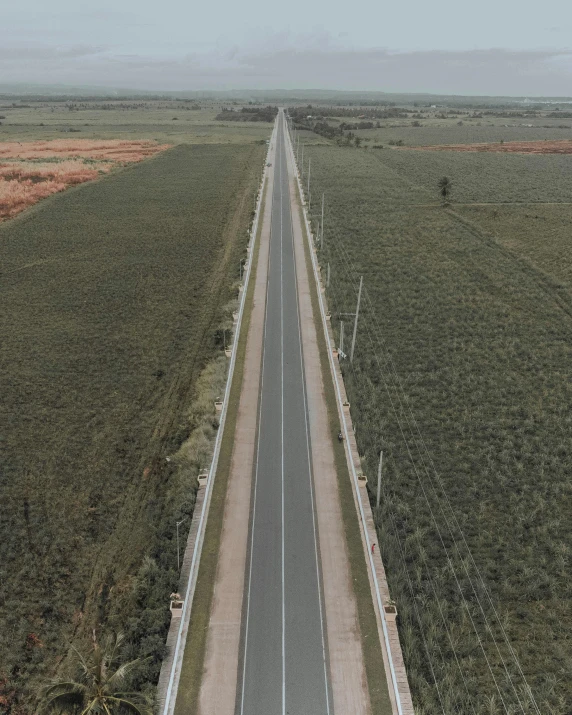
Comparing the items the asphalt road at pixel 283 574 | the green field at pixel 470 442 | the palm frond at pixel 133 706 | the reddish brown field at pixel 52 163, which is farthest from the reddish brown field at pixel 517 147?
the palm frond at pixel 133 706

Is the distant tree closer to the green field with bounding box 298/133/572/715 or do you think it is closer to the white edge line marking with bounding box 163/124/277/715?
the green field with bounding box 298/133/572/715

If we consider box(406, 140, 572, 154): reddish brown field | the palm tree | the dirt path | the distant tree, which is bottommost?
the dirt path

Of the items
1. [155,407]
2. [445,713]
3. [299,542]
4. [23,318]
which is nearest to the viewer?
[445,713]

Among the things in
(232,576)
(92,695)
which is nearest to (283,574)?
(232,576)

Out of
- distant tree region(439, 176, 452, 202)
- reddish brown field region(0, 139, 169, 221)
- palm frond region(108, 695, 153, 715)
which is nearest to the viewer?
palm frond region(108, 695, 153, 715)

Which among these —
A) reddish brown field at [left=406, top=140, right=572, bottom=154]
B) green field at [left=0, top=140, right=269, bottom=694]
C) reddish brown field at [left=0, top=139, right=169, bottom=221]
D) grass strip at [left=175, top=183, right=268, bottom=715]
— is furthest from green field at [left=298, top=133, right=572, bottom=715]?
reddish brown field at [left=406, top=140, right=572, bottom=154]

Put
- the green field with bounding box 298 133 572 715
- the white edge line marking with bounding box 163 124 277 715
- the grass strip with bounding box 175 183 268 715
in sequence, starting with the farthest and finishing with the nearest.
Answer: the green field with bounding box 298 133 572 715
the grass strip with bounding box 175 183 268 715
the white edge line marking with bounding box 163 124 277 715

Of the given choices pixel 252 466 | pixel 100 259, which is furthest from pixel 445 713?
pixel 100 259

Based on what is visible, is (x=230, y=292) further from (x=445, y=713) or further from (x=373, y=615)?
(x=445, y=713)
